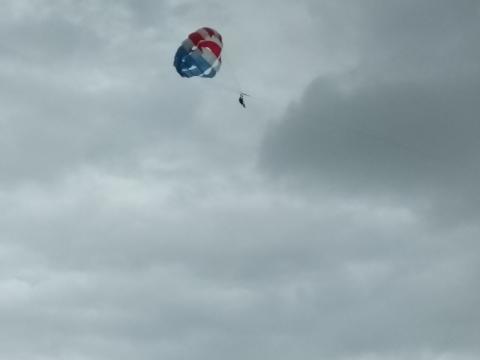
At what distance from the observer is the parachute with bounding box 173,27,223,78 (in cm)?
18325

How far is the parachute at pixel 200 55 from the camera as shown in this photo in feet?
601

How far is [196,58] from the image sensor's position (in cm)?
18375

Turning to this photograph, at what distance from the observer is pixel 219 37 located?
622 feet

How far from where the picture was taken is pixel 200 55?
184 meters

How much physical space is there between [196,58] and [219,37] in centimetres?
821
